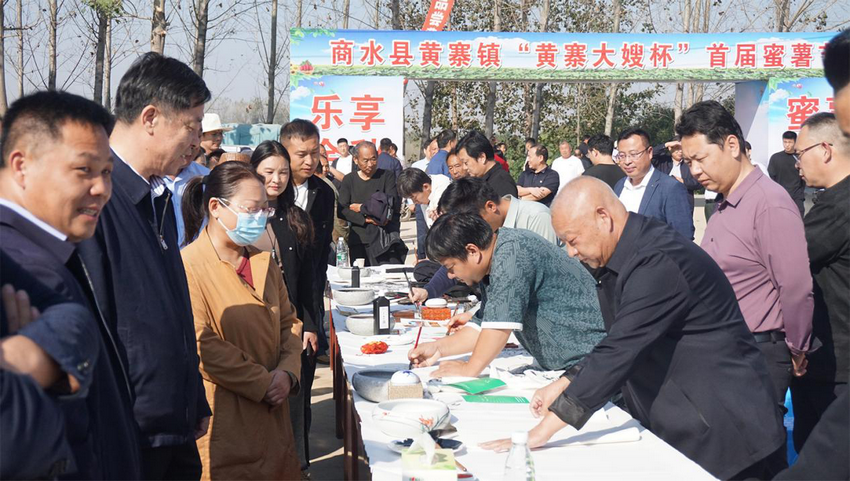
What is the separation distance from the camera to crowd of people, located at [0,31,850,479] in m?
1.24

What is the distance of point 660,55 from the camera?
1234 centimetres

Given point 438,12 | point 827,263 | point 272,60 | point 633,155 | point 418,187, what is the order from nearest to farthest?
point 827,263 → point 633,155 → point 418,187 → point 438,12 → point 272,60

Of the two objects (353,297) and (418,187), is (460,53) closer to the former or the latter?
(418,187)

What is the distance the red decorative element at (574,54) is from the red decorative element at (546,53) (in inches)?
7.8

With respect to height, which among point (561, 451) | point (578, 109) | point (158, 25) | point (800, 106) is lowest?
point (561, 451)

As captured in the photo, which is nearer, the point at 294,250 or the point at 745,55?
the point at 294,250

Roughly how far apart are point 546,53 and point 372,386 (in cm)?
1026

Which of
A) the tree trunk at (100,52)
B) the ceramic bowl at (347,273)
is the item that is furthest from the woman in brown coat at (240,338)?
the tree trunk at (100,52)

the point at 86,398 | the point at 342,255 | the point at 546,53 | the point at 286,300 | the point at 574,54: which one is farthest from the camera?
the point at 574,54

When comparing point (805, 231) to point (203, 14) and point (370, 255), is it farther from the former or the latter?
point (203, 14)

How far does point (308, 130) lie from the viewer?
3.97 m

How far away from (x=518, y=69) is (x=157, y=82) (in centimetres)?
1032

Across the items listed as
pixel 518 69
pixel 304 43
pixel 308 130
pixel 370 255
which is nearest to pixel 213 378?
pixel 308 130

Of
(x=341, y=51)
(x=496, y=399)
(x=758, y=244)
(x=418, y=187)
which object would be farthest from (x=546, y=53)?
(x=496, y=399)
